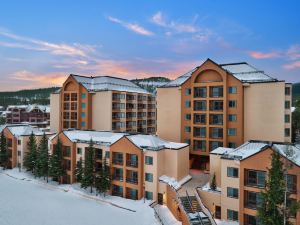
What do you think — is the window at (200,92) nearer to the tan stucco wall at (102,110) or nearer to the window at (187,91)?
the window at (187,91)

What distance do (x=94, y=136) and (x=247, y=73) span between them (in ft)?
93.3

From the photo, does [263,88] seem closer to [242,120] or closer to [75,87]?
[242,120]

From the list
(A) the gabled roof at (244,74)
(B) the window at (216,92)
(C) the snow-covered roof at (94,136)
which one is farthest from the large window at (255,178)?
(C) the snow-covered roof at (94,136)

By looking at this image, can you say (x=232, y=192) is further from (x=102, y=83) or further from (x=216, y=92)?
(x=102, y=83)

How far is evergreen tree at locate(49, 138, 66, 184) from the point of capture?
4119 centimetres

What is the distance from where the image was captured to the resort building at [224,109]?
128 feet

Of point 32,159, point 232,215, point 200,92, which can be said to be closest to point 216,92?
point 200,92

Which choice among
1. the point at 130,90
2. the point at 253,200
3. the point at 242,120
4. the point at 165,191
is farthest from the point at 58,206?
the point at 130,90

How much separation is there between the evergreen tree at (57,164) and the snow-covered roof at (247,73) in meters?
32.5

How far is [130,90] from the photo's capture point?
65.8m

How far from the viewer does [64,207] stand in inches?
1296

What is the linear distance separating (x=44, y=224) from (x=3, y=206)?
8.72 metres

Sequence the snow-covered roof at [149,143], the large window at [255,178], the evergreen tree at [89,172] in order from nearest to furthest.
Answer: the large window at [255,178] → the snow-covered roof at [149,143] → the evergreen tree at [89,172]

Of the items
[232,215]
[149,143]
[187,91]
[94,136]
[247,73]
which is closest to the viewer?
[232,215]
